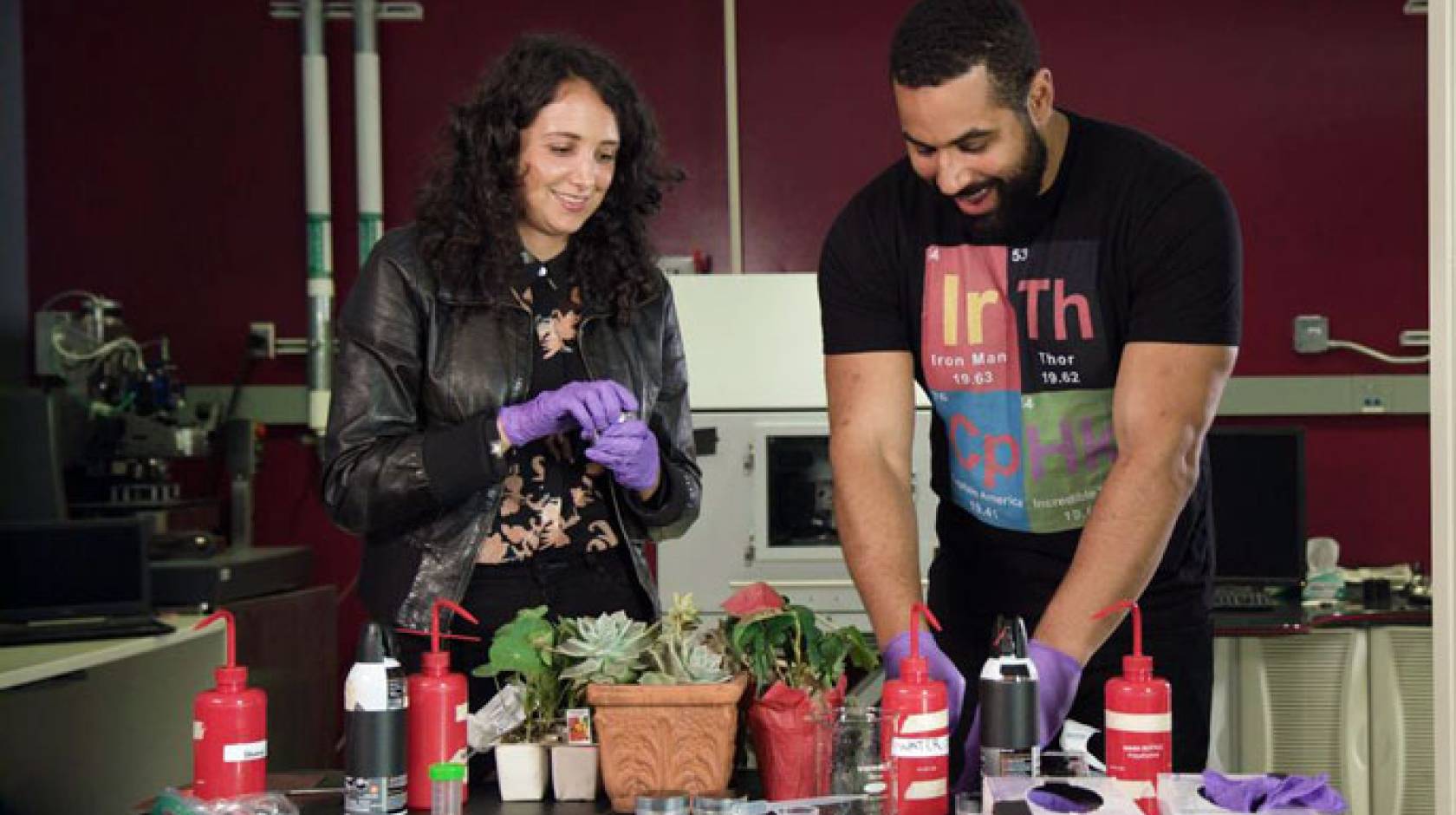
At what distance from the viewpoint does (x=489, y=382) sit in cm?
231

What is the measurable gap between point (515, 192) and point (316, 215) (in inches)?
103

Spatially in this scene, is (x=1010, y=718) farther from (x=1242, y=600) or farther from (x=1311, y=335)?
(x=1311, y=335)

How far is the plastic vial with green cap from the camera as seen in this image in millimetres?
1686

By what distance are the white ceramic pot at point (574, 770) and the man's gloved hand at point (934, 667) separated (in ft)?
1.15

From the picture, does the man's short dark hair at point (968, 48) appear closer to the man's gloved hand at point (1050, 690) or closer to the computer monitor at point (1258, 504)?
the man's gloved hand at point (1050, 690)

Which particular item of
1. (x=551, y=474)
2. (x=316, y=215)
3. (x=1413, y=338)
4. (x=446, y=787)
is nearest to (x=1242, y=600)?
(x=1413, y=338)

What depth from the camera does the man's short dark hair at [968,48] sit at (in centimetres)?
197

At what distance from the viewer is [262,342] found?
494 cm

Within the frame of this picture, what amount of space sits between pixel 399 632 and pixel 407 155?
9.87 feet

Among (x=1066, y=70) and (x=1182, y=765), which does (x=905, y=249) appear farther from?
(x=1066, y=70)

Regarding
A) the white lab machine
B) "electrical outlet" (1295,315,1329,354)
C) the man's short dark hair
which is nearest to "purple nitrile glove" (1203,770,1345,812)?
the man's short dark hair

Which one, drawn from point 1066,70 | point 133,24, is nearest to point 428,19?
point 133,24

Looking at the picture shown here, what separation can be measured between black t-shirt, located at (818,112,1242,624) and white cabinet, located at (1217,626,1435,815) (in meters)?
2.19

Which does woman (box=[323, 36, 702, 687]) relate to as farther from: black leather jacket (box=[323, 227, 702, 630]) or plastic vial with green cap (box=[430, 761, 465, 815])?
plastic vial with green cap (box=[430, 761, 465, 815])
